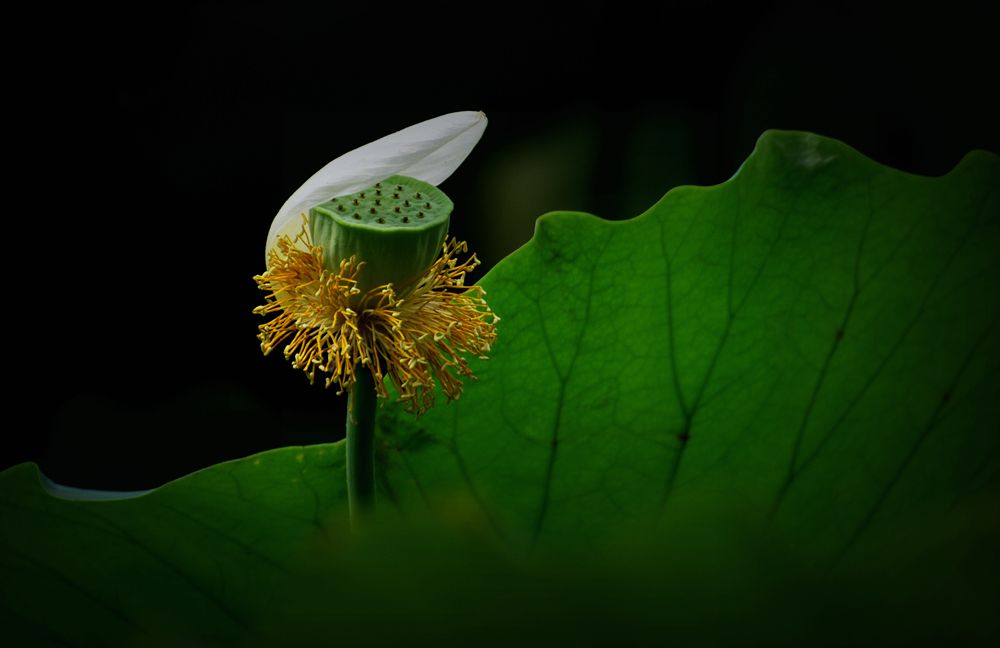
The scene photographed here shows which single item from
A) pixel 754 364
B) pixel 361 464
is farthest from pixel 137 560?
pixel 754 364

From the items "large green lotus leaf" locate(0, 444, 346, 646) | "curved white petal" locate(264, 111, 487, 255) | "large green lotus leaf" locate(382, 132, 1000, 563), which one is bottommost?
"large green lotus leaf" locate(0, 444, 346, 646)

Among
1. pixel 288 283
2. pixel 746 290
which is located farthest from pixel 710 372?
pixel 288 283

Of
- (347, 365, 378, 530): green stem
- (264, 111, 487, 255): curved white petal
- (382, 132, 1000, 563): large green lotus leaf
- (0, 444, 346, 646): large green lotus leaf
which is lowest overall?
(0, 444, 346, 646): large green lotus leaf

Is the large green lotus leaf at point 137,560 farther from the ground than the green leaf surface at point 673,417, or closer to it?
closer to it

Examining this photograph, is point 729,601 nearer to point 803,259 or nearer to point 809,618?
point 809,618

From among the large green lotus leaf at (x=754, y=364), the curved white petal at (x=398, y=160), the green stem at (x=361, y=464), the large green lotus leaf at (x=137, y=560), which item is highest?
the curved white petal at (x=398, y=160)

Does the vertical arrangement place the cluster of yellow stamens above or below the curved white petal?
below
